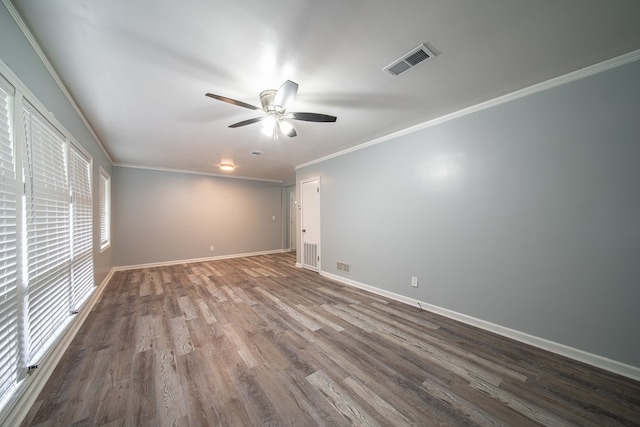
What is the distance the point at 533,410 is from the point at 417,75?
8.64 feet

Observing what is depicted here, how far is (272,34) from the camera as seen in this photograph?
4.83ft

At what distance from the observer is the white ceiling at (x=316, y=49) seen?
131 centimetres

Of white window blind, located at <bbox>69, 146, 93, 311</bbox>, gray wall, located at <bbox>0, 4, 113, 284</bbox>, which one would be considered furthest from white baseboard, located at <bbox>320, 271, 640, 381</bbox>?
gray wall, located at <bbox>0, 4, 113, 284</bbox>

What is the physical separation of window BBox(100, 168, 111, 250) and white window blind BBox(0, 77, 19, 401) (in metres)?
3.33

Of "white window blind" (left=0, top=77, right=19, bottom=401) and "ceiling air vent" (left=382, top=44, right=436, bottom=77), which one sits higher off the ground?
"ceiling air vent" (left=382, top=44, right=436, bottom=77)

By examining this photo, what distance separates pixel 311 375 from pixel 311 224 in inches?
134

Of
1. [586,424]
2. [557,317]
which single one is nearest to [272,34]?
[586,424]

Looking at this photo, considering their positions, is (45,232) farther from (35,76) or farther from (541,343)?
(541,343)

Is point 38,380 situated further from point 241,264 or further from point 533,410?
Result: point 241,264

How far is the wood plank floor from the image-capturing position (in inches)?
55.9

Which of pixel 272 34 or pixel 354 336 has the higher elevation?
pixel 272 34

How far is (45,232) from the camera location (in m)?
1.82

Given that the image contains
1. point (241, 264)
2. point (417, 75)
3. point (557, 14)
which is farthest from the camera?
point (241, 264)

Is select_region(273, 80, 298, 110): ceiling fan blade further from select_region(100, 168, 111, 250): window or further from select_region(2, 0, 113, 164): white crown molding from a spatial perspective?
select_region(100, 168, 111, 250): window
